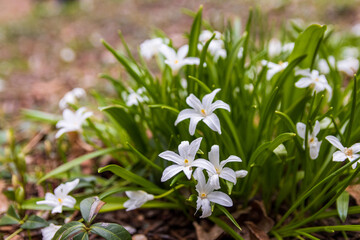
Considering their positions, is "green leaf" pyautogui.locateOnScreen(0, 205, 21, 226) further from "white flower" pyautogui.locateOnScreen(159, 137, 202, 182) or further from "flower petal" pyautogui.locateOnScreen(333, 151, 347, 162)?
"flower petal" pyautogui.locateOnScreen(333, 151, 347, 162)

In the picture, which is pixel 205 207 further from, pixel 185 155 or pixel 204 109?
pixel 204 109

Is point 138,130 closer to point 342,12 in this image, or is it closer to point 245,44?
point 245,44

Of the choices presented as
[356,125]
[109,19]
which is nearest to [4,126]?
[356,125]

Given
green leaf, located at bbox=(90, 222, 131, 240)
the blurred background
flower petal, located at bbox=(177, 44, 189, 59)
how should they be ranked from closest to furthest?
green leaf, located at bbox=(90, 222, 131, 240), flower petal, located at bbox=(177, 44, 189, 59), the blurred background

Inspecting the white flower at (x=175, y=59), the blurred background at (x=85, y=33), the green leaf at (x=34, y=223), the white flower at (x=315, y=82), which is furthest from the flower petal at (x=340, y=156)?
the blurred background at (x=85, y=33)

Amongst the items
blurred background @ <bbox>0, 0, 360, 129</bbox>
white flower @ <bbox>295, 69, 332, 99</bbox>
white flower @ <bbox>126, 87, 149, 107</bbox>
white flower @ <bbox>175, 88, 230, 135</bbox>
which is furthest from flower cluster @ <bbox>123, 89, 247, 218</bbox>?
blurred background @ <bbox>0, 0, 360, 129</bbox>

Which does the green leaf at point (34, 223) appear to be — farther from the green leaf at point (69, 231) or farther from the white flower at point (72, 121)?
the white flower at point (72, 121)

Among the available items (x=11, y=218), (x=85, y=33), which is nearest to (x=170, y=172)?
(x=11, y=218)
